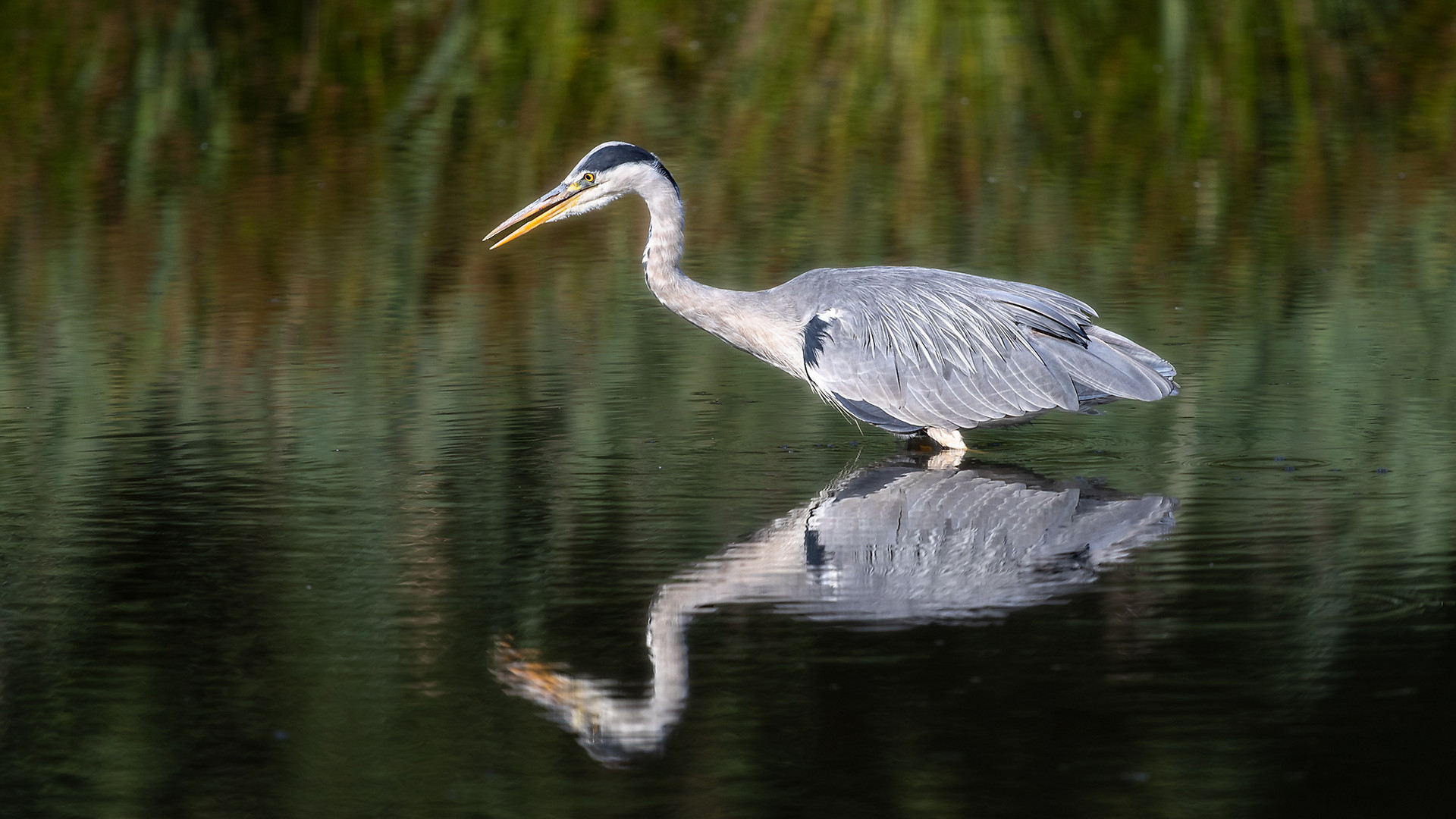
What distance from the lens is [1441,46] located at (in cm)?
1797

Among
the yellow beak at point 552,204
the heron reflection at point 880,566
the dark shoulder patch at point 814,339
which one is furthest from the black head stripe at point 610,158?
the heron reflection at point 880,566

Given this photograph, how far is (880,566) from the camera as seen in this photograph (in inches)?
249

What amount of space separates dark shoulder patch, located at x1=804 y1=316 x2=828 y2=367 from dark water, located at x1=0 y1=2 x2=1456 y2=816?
368mm

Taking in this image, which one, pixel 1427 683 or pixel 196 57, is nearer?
pixel 1427 683

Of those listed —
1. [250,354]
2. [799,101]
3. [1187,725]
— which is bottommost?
[1187,725]

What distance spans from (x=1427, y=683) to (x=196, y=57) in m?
15.2

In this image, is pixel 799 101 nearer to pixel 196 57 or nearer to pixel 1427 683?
pixel 196 57

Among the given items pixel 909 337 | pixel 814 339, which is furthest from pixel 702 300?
pixel 909 337

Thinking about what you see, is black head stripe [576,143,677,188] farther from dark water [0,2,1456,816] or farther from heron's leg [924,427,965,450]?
heron's leg [924,427,965,450]

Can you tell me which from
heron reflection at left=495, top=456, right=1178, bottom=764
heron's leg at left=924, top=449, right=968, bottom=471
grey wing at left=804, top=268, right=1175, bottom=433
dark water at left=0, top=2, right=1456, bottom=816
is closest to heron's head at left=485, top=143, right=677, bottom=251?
dark water at left=0, top=2, right=1456, bottom=816

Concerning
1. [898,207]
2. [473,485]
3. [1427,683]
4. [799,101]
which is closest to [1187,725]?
[1427,683]

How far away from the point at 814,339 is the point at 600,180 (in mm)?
1316

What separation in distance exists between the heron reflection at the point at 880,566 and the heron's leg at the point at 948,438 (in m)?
0.58

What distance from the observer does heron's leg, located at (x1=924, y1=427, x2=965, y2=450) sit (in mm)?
8320
